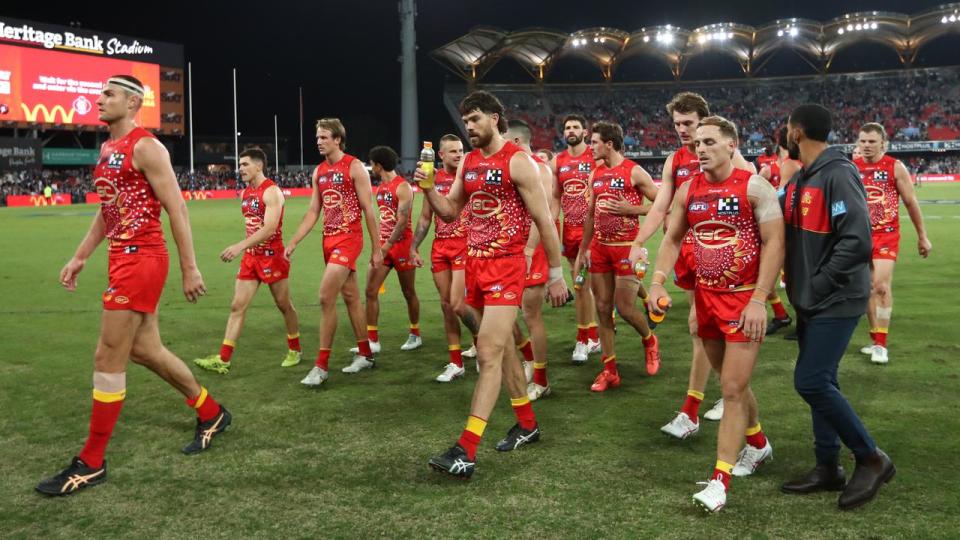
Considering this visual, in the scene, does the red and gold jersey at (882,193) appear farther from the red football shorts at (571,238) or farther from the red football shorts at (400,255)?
the red football shorts at (400,255)

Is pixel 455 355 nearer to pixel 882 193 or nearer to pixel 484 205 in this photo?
pixel 484 205

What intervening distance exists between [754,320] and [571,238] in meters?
4.66

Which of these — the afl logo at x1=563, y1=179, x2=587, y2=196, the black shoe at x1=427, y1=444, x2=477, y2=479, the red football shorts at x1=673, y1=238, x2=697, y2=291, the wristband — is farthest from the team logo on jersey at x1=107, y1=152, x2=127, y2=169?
the afl logo at x1=563, y1=179, x2=587, y2=196

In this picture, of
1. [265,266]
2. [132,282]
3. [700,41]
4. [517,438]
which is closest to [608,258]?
[517,438]

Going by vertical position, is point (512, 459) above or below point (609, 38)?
below

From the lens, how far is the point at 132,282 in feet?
15.7

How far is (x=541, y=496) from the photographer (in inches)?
173

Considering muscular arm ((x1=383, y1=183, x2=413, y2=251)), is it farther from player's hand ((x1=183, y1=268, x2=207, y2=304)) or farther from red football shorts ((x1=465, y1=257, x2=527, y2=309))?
player's hand ((x1=183, y1=268, x2=207, y2=304))

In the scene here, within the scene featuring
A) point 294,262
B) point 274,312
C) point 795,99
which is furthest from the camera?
point 795,99

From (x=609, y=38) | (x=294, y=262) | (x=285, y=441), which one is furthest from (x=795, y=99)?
(x=285, y=441)

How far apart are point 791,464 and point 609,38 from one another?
60.5m

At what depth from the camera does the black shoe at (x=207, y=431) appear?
5.25 meters

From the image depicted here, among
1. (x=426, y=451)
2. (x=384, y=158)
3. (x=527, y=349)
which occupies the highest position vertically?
(x=384, y=158)

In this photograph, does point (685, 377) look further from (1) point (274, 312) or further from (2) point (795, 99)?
(2) point (795, 99)
